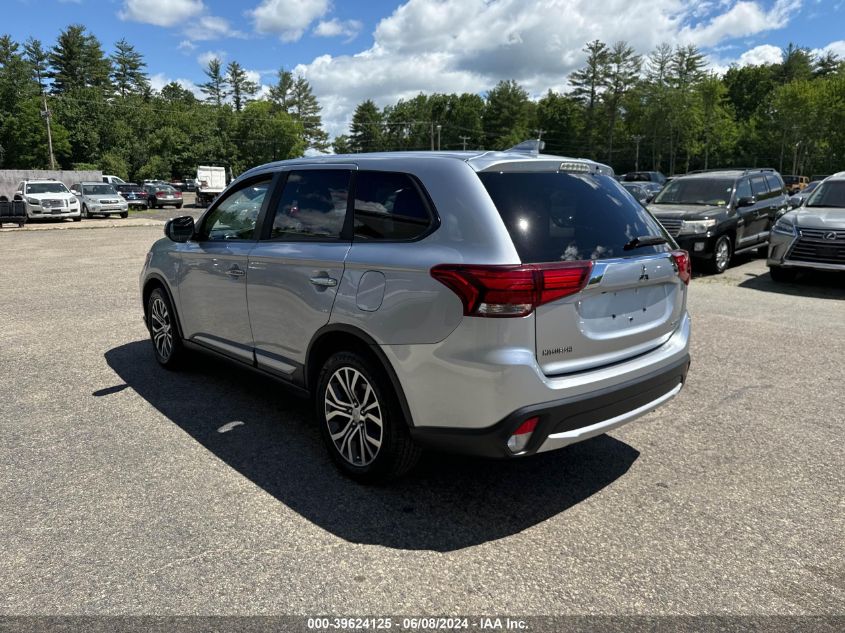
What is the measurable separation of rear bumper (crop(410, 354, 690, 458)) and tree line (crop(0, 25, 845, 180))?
212 feet

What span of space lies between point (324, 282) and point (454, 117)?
121318 millimetres

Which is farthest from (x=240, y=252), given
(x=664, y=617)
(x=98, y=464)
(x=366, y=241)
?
(x=664, y=617)

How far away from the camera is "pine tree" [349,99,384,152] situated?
125125 mm

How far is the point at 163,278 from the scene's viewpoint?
5344mm

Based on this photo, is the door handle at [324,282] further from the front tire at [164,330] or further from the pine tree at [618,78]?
the pine tree at [618,78]

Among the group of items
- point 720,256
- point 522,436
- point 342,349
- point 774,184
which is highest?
point 774,184

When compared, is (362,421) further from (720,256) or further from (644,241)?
(720,256)

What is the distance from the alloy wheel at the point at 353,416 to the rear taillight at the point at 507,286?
80cm

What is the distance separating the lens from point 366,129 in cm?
12662

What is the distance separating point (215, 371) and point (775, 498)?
4.48 meters

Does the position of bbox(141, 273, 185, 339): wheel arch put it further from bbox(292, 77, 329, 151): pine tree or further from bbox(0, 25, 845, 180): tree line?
bbox(292, 77, 329, 151): pine tree

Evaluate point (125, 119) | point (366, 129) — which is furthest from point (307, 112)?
point (125, 119)

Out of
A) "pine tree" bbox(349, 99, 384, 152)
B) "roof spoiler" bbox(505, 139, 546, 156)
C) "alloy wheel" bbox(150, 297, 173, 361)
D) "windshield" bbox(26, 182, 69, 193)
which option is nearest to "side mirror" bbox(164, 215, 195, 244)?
"alloy wheel" bbox(150, 297, 173, 361)

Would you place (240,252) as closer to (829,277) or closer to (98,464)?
(98,464)
